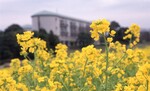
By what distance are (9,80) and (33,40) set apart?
1.19m

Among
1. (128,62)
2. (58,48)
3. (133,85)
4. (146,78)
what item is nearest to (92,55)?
(133,85)

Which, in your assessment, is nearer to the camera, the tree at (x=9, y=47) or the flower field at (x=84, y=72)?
the flower field at (x=84, y=72)

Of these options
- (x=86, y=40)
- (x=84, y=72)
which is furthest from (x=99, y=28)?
(x=86, y=40)

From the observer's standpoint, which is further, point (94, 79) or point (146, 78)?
point (94, 79)

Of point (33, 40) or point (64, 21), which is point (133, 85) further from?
point (64, 21)

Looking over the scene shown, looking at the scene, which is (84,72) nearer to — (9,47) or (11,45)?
(11,45)

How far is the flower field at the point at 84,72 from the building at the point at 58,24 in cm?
5004

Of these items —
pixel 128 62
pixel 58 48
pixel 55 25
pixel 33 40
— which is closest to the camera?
pixel 33 40

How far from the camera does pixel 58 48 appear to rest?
6688 mm

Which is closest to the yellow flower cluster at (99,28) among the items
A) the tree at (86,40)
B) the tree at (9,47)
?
the tree at (86,40)

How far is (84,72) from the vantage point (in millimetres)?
3926

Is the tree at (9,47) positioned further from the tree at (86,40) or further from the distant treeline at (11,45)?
the tree at (86,40)

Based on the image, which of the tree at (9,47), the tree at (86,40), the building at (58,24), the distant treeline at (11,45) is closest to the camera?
the tree at (86,40)

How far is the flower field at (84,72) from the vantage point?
10.8ft
